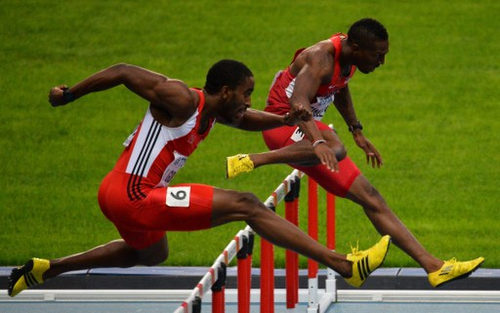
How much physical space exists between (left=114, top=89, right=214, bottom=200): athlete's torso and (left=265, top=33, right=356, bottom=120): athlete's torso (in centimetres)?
167

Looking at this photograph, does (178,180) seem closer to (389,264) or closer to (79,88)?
(389,264)

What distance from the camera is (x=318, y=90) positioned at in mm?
11141

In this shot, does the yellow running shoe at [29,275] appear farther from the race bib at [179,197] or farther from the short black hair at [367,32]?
the short black hair at [367,32]

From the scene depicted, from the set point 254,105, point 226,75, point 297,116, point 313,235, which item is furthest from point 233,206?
point 254,105

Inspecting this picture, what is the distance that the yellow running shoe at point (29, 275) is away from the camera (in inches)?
419

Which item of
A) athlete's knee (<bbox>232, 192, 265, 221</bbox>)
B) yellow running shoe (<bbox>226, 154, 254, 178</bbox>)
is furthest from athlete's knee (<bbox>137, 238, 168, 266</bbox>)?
athlete's knee (<bbox>232, 192, 265, 221</bbox>)

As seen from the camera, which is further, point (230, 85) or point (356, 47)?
point (356, 47)

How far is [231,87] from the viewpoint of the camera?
972 centimetres

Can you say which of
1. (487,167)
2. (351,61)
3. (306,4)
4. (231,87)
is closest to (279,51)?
(306,4)

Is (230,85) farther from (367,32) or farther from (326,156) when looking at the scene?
(367,32)

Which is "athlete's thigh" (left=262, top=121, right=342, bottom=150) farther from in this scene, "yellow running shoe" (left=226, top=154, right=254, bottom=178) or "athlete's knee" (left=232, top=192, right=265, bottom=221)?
"athlete's knee" (left=232, top=192, right=265, bottom=221)

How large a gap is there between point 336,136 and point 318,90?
1.40 feet

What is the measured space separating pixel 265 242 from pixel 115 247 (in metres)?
1.04

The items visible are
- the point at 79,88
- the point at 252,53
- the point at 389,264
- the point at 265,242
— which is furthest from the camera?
the point at 252,53
